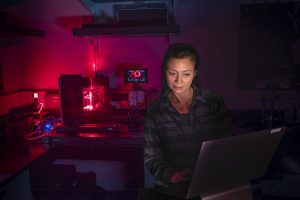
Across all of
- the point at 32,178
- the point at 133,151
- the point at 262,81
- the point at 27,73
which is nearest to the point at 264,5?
the point at 262,81

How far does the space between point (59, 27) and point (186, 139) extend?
6.22 ft

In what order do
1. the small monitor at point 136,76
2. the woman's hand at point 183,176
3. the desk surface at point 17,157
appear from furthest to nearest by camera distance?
the small monitor at point 136,76
the desk surface at point 17,157
the woman's hand at point 183,176

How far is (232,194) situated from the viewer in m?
0.94

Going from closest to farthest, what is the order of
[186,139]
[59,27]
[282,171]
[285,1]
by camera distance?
[186,139] < [282,171] < [285,1] < [59,27]

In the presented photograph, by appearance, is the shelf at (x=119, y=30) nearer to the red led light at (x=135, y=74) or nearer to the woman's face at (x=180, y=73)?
the red led light at (x=135, y=74)

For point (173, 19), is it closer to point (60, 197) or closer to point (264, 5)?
point (264, 5)

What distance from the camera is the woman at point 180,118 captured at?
1.37 meters

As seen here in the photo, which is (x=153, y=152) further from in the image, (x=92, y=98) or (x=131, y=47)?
(x=131, y=47)

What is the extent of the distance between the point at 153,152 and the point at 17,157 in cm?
102

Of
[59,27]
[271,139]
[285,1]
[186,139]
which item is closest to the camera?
[271,139]

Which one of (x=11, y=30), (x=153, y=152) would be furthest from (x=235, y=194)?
(x=11, y=30)

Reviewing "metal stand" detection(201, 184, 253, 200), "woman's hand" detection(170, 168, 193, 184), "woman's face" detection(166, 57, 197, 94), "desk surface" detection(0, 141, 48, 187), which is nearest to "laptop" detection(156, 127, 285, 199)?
"metal stand" detection(201, 184, 253, 200)

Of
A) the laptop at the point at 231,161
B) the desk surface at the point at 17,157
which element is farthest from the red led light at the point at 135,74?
the laptop at the point at 231,161

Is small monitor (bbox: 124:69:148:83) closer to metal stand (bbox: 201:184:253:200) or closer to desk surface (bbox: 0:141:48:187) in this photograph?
desk surface (bbox: 0:141:48:187)
